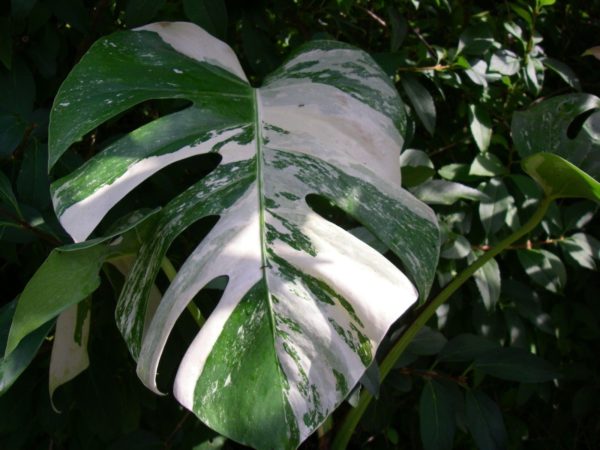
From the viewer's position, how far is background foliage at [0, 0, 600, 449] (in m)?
0.96

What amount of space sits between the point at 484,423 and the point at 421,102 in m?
0.54

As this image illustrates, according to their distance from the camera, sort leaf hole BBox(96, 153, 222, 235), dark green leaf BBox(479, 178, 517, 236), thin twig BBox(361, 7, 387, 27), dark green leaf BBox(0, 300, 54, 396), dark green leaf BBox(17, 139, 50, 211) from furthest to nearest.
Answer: thin twig BBox(361, 7, 387, 27)
dark green leaf BBox(479, 178, 517, 236)
leaf hole BBox(96, 153, 222, 235)
dark green leaf BBox(17, 139, 50, 211)
dark green leaf BBox(0, 300, 54, 396)

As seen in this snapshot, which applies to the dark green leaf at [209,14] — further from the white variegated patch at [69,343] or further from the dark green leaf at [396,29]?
the white variegated patch at [69,343]

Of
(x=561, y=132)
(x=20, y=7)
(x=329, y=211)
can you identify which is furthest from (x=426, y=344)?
(x=20, y=7)

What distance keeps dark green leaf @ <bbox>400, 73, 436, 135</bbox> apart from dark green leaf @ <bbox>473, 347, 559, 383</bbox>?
15.0 inches

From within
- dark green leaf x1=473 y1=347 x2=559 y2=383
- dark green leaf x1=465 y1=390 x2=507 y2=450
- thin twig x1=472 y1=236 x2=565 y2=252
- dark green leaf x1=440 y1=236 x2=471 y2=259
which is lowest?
dark green leaf x1=465 y1=390 x2=507 y2=450

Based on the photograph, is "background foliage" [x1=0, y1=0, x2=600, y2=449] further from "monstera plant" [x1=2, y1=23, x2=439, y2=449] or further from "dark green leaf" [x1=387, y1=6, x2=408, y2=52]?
"monstera plant" [x1=2, y1=23, x2=439, y2=449]

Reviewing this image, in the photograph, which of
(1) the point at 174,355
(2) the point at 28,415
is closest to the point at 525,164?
(1) the point at 174,355

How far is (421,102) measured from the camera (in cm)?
115

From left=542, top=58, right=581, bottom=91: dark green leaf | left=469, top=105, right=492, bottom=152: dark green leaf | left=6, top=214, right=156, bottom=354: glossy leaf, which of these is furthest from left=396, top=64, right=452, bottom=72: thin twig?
left=6, top=214, right=156, bottom=354: glossy leaf

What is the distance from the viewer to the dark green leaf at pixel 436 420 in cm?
106

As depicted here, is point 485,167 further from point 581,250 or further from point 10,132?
point 10,132

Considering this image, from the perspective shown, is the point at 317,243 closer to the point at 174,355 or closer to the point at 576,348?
the point at 174,355

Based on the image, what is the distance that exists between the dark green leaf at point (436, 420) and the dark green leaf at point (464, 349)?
0.06 metres
